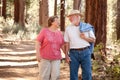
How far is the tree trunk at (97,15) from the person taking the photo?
1158cm

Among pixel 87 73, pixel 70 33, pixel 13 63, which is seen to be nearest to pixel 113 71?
pixel 87 73

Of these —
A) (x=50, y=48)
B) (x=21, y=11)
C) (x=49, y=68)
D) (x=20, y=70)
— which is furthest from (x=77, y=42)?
(x=21, y=11)

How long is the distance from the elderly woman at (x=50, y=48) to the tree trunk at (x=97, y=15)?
4266 millimetres

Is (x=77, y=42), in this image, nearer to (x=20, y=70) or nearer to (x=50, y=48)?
(x=50, y=48)

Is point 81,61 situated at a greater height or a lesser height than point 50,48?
lesser

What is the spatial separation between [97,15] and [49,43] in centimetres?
456

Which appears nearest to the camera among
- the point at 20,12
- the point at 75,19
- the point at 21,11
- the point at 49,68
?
the point at 75,19

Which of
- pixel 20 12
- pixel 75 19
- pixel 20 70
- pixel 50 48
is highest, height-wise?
pixel 20 12

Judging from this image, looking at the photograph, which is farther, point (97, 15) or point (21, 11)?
point (21, 11)

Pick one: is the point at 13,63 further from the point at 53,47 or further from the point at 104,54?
the point at 53,47

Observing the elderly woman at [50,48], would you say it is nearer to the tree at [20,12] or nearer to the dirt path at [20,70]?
the dirt path at [20,70]

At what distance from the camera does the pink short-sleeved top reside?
7371mm

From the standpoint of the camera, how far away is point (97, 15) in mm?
11602

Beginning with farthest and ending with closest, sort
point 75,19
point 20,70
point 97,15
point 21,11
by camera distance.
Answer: point 21,11 < point 20,70 < point 97,15 < point 75,19
